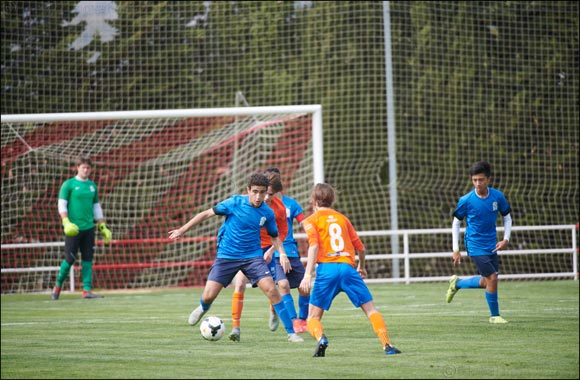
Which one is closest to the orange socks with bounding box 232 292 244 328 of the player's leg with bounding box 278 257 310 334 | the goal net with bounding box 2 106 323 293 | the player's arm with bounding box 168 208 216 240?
the player's leg with bounding box 278 257 310 334

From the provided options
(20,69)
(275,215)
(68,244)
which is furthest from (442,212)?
(275,215)

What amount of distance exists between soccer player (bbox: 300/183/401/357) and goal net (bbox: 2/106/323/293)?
7.93m

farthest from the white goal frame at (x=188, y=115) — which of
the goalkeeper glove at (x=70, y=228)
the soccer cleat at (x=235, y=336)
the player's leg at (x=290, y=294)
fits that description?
the soccer cleat at (x=235, y=336)

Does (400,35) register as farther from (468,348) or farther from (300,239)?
(468,348)

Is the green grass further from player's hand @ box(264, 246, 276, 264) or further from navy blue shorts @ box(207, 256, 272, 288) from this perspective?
player's hand @ box(264, 246, 276, 264)

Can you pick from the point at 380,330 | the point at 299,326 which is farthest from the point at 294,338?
the point at 380,330

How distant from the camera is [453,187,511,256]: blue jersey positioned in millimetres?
11477

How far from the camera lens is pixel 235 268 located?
9812 mm

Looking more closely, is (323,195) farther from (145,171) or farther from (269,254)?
(145,171)

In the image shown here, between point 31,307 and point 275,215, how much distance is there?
5.64 m

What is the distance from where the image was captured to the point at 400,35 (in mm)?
27141

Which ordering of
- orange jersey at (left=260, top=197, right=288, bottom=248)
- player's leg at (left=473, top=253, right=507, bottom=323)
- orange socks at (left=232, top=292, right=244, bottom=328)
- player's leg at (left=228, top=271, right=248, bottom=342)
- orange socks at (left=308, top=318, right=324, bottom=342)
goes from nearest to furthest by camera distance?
orange socks at (left=308, top=318, right=324, bottom=342) < player's leg at (left=228, top=271, right=248, bottom=342) < orange socks at (left=232, top=292, right=244, bottom=328) < orange jersey at (left=260, top=197, right=288, bottom=248) < player's leg at (left=473, top=253, right=507, bottom=323)

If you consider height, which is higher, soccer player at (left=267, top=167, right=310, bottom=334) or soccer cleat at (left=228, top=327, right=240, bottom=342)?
soccer player at (left=267, top=167, right=310, bottom=334)

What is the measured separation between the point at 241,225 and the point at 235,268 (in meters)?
0.40
